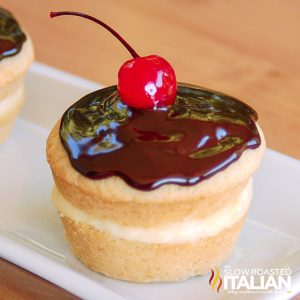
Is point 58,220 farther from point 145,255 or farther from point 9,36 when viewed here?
point 9,36

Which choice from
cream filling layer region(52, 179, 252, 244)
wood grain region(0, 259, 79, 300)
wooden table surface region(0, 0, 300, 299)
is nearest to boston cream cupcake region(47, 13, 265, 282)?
cream filling layer region(52, 179, 252, 244)

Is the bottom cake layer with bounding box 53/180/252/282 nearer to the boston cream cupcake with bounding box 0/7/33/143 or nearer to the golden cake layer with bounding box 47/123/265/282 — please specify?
the golden cake layer with bounding box 47/123/265/282

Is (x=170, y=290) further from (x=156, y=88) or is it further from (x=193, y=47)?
(x=193, y=47)

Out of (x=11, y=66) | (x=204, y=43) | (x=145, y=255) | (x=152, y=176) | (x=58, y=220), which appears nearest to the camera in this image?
(x=152, y=176)

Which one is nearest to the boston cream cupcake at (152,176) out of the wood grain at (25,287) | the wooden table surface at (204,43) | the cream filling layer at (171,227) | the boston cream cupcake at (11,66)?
the cream filling layer at (171,227)

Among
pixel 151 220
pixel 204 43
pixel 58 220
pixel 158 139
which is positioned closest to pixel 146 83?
pixel 158 139

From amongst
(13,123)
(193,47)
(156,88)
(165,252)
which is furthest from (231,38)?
(165,252)

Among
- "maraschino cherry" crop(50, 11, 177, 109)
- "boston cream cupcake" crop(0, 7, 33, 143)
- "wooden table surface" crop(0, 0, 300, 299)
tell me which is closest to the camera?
"maraschino cherry" crop(50, 11, 177, 109)
